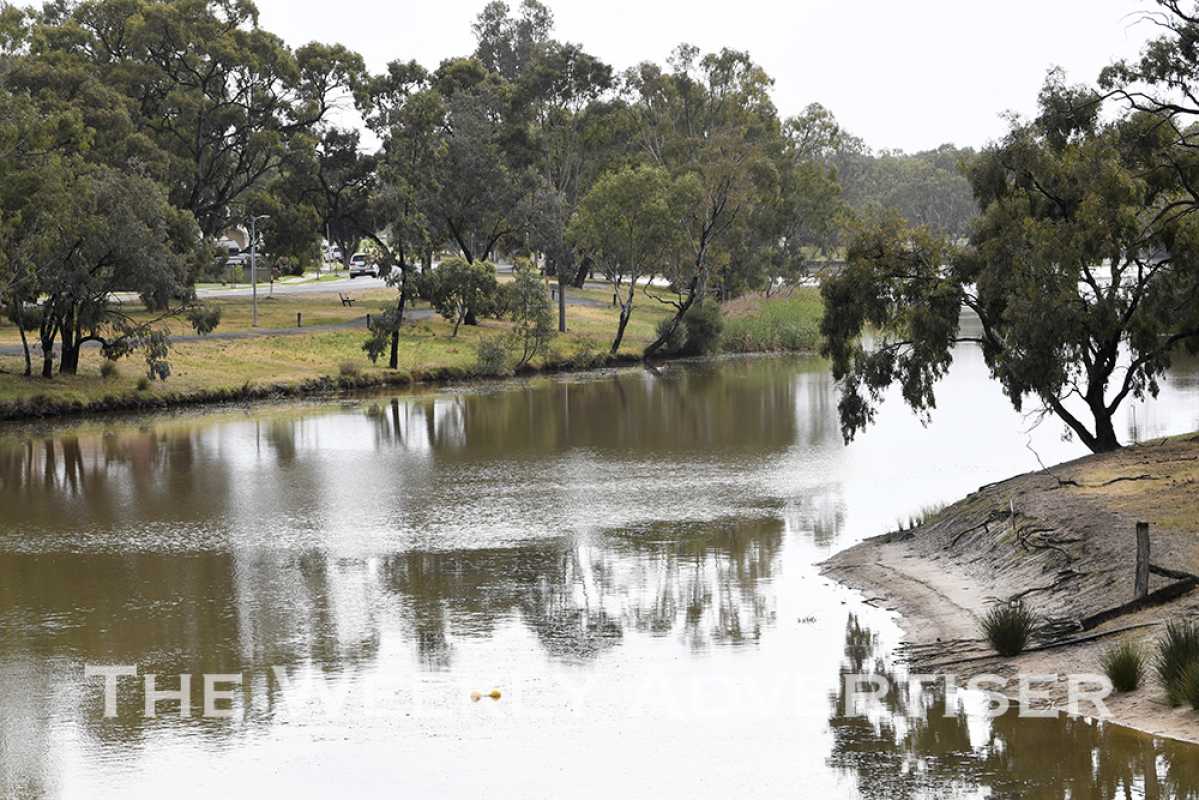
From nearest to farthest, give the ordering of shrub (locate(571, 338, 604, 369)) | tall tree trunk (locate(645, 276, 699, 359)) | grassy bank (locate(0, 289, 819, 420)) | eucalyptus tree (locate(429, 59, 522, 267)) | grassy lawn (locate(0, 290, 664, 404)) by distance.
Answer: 1. grassy bank (locate(0, 289, 819, 420))
2. grassy lawn (locate(0, 290, 664, 404))
3. shrub (locate(571, 338, 604, 369))
4. eucalyptus tree (locate(429, 59, 522, 267))
5. tall tree trunk (locate(645, 276, 699, 359))

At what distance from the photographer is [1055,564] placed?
974 inches

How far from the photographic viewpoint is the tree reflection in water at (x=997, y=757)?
16.4m

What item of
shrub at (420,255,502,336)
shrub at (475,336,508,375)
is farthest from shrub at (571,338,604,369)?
shrub at (475,336,508,375)

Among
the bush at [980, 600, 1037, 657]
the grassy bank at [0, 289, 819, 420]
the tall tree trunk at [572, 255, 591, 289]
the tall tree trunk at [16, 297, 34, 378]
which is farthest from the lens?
the tall tree trunk at [572, 255, 591, 289]

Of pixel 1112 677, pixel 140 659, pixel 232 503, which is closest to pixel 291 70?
pixel 232 503

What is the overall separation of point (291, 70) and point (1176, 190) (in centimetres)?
5923

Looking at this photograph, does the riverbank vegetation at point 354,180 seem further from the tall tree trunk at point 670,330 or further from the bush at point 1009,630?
the bush at point 1009,630

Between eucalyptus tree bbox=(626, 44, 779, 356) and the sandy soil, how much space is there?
183 ft

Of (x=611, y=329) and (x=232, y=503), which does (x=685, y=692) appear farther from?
(x=611, y=329)

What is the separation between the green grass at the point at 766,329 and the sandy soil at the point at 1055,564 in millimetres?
59028

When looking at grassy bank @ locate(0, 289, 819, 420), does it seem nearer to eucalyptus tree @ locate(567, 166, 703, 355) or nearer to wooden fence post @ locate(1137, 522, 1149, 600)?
eucalyptus tree @ locate(567, 166, 703, 355)

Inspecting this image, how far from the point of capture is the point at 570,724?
1930cm

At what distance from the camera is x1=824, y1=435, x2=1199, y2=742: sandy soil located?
20578 mm

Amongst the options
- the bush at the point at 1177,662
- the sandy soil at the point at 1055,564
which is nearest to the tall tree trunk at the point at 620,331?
the sandy soil at the point at 1055,564
